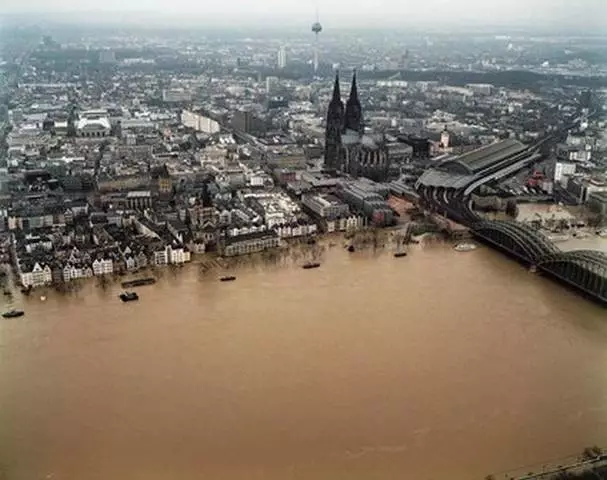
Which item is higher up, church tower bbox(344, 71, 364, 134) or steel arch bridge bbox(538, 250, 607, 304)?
church tower bbox(344, 71, 364, 134)

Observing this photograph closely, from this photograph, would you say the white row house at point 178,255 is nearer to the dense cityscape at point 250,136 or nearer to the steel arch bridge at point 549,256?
the dense cityscape at point 250,136

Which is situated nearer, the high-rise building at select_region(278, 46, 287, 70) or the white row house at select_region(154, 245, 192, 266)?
the white row house at select_region(154, 245, 192, 266)

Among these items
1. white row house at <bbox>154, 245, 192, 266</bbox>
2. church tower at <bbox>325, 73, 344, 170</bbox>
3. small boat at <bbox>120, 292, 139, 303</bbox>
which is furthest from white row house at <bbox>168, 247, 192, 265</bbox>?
church tower at <bbox>325, 73, 344, 170</bbox>

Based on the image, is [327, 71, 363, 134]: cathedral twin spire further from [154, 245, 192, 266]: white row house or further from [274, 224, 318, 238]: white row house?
[154, 245, 192, 266]: white row house

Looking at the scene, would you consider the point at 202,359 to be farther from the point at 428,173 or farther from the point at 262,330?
the point at 428,173

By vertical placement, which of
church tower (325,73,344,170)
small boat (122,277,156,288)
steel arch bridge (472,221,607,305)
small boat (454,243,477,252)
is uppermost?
church tower (325,73,344,170)

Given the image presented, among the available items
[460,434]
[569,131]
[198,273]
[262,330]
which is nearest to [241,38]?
[569,131]

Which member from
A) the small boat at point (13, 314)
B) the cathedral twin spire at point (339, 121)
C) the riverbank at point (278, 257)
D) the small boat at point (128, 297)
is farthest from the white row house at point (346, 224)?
the small boat at point (13, 314)
